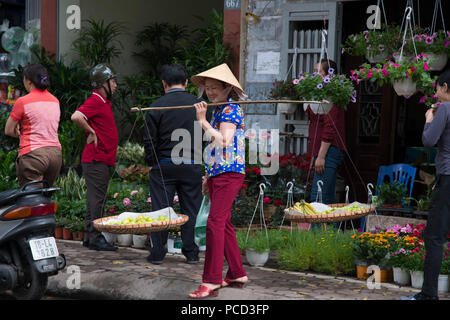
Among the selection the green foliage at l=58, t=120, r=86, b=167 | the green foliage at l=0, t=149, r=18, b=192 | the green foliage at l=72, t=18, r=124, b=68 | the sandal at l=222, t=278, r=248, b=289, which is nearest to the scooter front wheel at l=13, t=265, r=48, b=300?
the sandal at l=222, t=278, r=248, b=289

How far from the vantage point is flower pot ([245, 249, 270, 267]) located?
281 inches

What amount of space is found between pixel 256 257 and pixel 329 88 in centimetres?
203

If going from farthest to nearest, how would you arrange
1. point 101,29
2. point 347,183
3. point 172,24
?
1. point 172,24
2. point 101,29
3. point 347,183

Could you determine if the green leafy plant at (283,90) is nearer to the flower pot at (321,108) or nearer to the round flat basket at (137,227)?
the flower pot at (321,108)

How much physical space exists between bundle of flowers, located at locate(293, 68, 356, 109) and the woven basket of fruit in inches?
86.1

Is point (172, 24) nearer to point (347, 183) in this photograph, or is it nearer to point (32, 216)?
point (347, 183)

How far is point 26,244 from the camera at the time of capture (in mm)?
5562

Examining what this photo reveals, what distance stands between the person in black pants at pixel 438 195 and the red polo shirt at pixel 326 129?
7.70 feet

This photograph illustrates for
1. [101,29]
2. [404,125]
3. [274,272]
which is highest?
[101,29]

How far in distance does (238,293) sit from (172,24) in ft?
30.4

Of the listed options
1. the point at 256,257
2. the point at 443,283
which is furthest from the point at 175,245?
the point at 443,283


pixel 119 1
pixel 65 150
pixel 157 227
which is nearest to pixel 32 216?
pixel 157 227

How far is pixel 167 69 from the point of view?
278 inches

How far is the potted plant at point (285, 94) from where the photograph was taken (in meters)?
8.83
